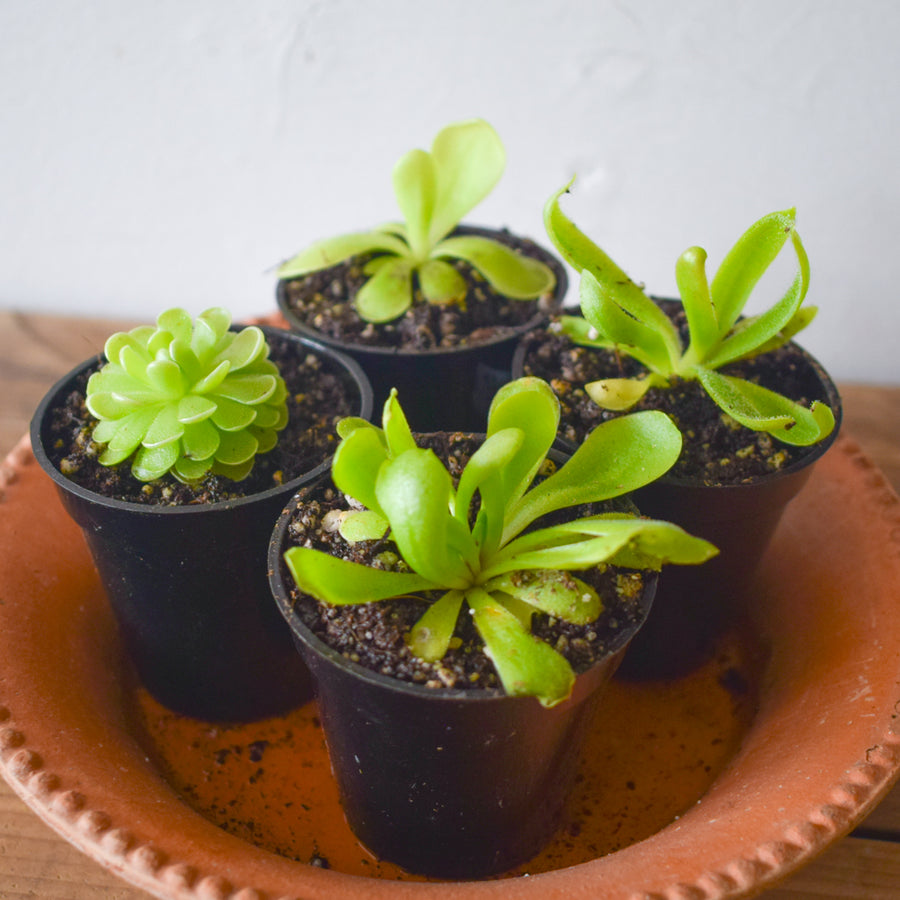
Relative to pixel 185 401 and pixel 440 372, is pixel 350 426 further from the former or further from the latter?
pixel 440 372

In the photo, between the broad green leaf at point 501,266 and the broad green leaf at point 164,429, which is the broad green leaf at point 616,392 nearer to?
the broad green leaf at point 501,266

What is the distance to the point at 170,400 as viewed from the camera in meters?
0.73

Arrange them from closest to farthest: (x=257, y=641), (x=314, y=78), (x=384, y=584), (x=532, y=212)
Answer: (x=384, y=584), (x=257, y=641), (x=314, y=78), (x=532, y=212)

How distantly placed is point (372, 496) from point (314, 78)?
0.75m

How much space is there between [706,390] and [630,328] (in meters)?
0.08

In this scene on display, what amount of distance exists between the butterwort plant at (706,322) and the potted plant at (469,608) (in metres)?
0.13

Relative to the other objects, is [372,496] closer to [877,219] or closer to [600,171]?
[600,171]

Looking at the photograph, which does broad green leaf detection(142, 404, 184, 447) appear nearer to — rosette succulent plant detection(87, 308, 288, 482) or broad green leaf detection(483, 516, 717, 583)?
rosette succulent plant detection(87, 308, 288, 482)

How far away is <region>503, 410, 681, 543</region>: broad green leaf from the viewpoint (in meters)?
0.63

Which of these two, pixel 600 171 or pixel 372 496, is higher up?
pixel 600 171

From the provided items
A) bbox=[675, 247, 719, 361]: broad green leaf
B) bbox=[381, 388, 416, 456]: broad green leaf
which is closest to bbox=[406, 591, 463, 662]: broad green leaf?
bbox=[381, 388, 416, 456]: broad green leaf

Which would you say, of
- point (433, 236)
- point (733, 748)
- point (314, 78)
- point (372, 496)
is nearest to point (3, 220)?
point (314, 78)

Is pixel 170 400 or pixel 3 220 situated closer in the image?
pixel 170 400

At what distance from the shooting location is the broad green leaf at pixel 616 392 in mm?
734
